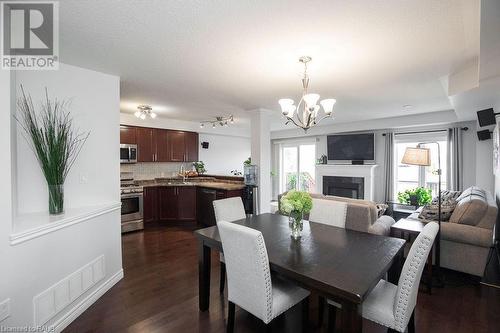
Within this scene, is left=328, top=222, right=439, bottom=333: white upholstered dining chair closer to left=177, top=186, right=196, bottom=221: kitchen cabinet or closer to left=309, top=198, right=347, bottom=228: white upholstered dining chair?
left=309, top=198, right=347, bottom=228: white upholstered dining chair

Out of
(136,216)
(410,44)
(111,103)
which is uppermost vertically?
(410,44)

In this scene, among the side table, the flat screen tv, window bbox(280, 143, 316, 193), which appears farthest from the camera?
window bbox(280, 143, 316, 193)

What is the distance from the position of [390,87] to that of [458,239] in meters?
2.12

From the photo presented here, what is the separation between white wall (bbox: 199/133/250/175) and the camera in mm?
7148

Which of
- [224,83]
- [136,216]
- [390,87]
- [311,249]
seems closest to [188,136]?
[136,216]

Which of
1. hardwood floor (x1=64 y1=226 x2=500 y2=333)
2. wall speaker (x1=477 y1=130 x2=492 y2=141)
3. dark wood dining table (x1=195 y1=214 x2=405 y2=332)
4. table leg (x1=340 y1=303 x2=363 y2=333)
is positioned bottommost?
hardwood floor (x1=64 y1=226 x2=500 y2=333)

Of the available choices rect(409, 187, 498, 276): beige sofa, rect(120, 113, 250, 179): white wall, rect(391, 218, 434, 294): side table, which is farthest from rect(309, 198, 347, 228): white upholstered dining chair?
rect(120, 113, 250, 179): white wall

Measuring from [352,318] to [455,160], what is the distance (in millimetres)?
5543

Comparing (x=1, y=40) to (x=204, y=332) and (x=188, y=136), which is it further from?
(x=188, y=136)

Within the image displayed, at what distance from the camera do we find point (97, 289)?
2463 millimetres

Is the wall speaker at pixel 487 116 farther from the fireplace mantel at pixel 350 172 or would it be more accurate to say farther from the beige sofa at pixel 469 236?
the fireplace mantel at pixel 350 172

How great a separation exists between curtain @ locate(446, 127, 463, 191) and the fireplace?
1.80 metres

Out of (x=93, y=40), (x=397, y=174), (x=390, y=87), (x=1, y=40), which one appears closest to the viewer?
(x=1, y=40)

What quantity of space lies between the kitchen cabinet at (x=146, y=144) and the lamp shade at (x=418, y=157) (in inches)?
196
